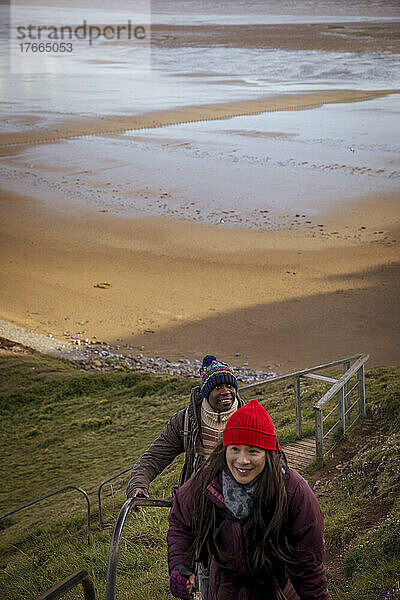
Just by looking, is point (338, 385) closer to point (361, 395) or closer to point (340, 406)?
point (340, 406)

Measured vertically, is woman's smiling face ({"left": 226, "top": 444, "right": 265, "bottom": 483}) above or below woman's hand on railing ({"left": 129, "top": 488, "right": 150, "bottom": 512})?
above

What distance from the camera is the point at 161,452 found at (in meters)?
4.48

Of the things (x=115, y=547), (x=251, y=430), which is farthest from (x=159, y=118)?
(x=251, y=430)

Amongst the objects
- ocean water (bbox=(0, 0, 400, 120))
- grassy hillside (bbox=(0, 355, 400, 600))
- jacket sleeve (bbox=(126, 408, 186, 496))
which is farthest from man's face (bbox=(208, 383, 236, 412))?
ocean water (bbox=(0, 0, 400, 120))

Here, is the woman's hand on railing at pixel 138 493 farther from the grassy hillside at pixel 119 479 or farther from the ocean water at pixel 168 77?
the ocean water at pixel 168 77

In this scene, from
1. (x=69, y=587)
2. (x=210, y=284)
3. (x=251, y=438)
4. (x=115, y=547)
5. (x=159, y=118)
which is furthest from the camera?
(x=159, y=118)

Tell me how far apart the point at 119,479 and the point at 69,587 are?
926 cm

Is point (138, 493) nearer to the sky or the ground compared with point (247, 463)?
nearer to the ground

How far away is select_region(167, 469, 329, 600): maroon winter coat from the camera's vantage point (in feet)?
10.6

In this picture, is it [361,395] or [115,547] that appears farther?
[361,395]

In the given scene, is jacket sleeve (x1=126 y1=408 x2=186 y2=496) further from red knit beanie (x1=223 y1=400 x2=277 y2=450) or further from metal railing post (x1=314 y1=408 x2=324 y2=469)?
metal railing post (x1=314 y1=408 x2=324 y2=469)

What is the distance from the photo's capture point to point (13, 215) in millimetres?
35750

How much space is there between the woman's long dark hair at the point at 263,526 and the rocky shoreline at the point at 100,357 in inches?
647

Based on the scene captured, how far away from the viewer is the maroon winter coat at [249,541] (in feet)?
10.6
